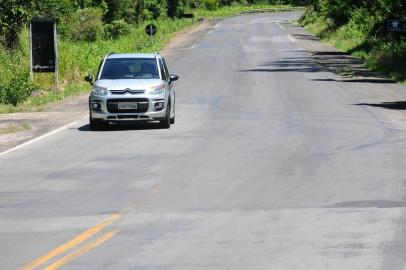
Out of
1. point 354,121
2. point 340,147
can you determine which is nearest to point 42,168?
point 340,147

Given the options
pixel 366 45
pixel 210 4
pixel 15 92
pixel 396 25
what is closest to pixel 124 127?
pixel 15 92

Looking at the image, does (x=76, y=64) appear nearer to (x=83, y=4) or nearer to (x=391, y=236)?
(x=391, y=236)

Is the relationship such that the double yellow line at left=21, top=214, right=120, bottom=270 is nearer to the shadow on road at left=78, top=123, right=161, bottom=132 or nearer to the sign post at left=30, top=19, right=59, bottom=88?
the shadow on road at left=78, top=123, right=161, bottom=132

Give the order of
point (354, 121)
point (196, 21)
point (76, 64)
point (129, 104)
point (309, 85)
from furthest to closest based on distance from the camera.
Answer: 1. point (196, 21)
2. point (76, 64)
3. point (309, 85)
4. point (354, 121)
5. point (129, 104)

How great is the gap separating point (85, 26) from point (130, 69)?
5347 centimetres

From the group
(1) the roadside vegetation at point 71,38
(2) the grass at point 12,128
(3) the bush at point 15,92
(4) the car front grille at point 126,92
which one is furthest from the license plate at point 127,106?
(3) the bush at point 15,92

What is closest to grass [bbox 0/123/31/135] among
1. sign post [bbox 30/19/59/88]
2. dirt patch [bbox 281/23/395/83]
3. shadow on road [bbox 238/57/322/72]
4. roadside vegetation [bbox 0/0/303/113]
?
roadside vegetation [bbox 0/0/303/113]

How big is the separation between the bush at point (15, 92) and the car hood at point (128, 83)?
32.9 ft

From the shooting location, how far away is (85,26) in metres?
75.8

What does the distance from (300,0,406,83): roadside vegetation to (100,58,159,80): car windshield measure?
64.3 ft

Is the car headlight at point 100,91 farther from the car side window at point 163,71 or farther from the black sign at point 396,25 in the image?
the black sign at point 396,25

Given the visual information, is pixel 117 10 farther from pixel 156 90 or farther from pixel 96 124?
pixel 156 90

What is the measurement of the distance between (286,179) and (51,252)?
18.3 ft

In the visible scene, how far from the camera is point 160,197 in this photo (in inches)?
496
